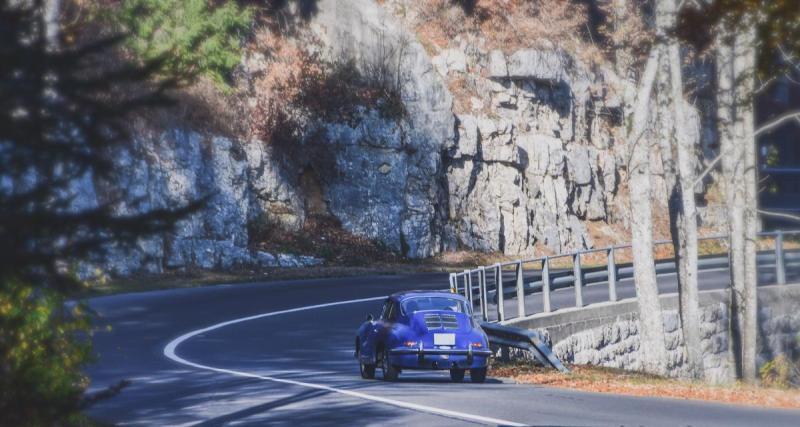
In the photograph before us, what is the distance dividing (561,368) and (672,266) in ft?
46.0

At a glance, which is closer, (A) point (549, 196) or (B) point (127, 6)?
(B) point (127, 6)

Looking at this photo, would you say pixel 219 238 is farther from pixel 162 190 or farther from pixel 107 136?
pixel 107 136

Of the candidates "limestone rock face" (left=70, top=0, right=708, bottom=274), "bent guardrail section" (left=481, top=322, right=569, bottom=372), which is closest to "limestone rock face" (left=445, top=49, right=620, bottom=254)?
"limestone rock face" (left=70, top=0, right=708, bottom=274)

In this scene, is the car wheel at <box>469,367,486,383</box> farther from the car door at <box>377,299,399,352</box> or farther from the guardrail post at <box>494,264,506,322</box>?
the guardrail post at <box>494,264,506,322</box>

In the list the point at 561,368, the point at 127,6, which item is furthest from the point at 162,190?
the point at 561,368

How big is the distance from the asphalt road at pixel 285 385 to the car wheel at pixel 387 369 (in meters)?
0.35

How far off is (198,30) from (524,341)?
23509 millimetres

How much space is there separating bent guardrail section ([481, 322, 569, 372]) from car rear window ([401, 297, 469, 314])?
4.89ft

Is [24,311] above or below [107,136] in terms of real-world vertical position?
below

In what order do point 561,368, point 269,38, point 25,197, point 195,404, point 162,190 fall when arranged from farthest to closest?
point 269,38
point 162,190
point 561,368
point 195,404
point 25,197

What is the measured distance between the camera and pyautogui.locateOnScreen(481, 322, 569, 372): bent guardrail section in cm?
1959

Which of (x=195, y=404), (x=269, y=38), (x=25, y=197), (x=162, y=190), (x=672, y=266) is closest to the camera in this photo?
(x=25, y=197)

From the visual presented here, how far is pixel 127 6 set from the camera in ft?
122

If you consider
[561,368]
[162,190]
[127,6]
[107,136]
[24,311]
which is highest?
[127,6]
